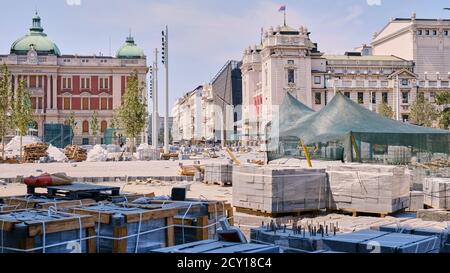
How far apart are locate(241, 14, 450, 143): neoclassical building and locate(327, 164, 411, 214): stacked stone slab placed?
57.2 m

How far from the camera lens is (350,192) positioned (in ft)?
44.2

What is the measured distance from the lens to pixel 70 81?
84812 mm

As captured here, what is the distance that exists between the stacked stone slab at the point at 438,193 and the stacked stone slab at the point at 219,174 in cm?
967

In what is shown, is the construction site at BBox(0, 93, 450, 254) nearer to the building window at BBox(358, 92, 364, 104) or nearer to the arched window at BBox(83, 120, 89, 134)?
the building window at BBox(358, 92, 364, 104)

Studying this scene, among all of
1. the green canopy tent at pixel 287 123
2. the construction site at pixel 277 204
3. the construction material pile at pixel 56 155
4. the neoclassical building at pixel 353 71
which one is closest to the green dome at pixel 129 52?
the neoclassical building at pixel 353 71

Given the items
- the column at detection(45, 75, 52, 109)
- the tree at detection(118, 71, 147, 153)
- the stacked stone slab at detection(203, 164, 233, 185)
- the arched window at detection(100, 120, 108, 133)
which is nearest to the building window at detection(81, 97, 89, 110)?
the arched window at detection(100, 120, 108, 133)

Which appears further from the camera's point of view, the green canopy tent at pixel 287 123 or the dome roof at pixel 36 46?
the dome roof at pixel 36 46

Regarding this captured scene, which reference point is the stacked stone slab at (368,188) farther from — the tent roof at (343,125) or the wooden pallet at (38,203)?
the tent roof at (343,125)

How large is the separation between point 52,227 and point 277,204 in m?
7.34

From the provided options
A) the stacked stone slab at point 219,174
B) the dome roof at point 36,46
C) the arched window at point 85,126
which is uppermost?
the dome roof at point 36,46

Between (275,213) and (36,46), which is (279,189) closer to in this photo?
(275,213)

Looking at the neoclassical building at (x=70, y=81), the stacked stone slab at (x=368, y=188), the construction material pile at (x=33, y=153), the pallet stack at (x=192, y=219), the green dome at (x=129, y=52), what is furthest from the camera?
the green dome at (x=129, y=52)

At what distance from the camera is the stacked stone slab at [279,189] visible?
12.6 m
